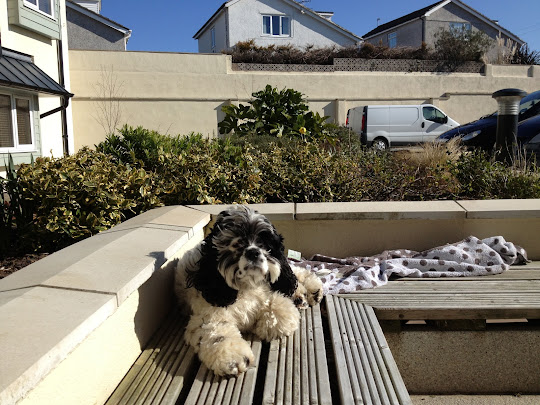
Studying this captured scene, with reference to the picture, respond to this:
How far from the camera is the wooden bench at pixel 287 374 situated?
201 cm

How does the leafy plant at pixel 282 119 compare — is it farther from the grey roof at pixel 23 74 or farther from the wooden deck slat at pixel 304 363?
the wooden deck slat at pixel 304 363

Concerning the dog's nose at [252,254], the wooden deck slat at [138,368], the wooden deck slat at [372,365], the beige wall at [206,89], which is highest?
the beige wall at [206,89]

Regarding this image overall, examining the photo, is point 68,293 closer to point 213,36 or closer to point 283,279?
point 283,279

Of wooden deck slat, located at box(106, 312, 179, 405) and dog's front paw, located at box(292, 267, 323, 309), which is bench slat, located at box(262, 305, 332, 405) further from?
A: wooden deck slat, located at box(106, 312, 179, 405)

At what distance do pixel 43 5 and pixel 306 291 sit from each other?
11628mm

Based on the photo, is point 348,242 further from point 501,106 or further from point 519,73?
point 519,73

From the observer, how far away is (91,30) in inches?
954

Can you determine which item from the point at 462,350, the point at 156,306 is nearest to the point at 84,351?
the point at 156,306

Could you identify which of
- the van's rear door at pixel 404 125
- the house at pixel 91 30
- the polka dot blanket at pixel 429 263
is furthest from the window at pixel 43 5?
the van's rear door at pixel 404 125

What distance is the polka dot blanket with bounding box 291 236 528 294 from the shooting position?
11.8 ft

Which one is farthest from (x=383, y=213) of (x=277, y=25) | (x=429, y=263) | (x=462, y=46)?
(x=277, y=25)

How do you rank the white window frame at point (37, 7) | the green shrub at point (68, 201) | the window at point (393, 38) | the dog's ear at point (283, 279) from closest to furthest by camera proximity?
the dog's ear at point (283, 279)
the green shrub at point (68, 201)
the white window frame at point (37, 7)
the window at point (393, 38)

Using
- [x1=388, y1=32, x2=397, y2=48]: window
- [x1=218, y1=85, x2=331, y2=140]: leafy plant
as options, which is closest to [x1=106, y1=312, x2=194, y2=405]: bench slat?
[x1=218, y1=85, x2=331, y2=140]: leafy plant

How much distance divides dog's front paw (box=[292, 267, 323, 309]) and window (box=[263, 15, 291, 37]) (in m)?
31.8
